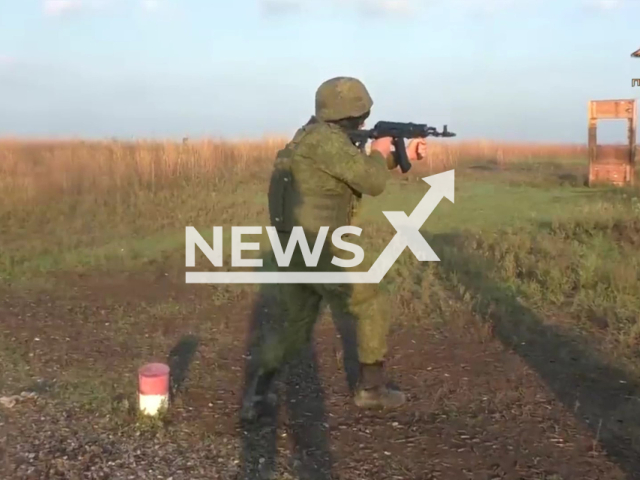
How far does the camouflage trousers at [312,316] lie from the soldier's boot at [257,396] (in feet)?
0.20

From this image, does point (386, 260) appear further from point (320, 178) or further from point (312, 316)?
point (320, 178)

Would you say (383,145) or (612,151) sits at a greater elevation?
(612,151)

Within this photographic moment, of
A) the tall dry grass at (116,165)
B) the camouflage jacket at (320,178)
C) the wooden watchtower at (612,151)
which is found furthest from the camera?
the wooden watchtower at (612,151)

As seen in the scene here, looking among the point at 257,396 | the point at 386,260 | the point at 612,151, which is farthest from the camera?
the point at 612,151

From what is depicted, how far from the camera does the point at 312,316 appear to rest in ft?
13.5

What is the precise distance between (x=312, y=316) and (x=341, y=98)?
1148mm

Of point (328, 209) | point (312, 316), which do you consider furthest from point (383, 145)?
point (312, 316)

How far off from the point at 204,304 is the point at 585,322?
3169 millimetres

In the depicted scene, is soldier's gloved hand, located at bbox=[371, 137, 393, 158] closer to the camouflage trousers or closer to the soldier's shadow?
the camouflage trousers

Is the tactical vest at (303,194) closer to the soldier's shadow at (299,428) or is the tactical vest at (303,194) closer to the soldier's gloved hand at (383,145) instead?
the soldier's gloved hand at (383,145)

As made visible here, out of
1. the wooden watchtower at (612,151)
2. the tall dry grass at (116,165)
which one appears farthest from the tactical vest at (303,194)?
the wooden watchtower at (612,151)

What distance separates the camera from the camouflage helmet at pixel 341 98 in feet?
12.8

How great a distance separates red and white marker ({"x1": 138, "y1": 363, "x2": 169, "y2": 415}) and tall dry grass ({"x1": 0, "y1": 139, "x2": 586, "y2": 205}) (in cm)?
916

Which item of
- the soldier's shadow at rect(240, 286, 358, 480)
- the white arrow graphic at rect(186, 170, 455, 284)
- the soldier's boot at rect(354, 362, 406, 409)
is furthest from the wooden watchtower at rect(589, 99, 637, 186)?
the soldier's boot at rect(354, 362, 406, 409)
